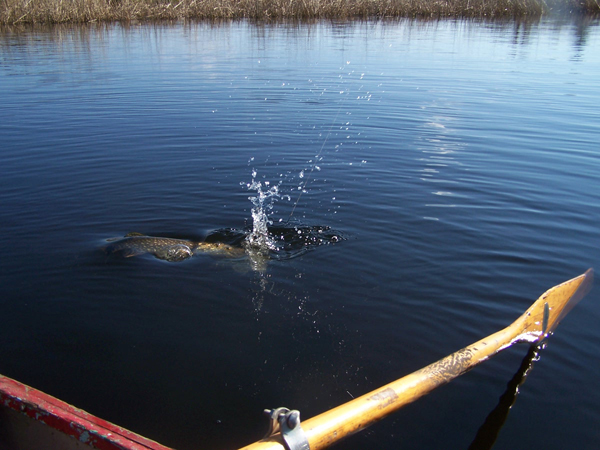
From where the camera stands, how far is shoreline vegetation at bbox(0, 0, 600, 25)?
92.2 ft

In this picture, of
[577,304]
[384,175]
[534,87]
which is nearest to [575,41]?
[534,87]

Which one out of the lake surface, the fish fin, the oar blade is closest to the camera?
the lake surface

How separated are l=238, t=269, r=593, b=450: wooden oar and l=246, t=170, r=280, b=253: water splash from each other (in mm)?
3079

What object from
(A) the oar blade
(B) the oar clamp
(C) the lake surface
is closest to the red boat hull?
(B) the oar clamp

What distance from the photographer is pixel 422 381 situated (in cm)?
314

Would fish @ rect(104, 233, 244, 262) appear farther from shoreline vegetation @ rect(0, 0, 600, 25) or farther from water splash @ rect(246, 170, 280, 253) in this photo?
shoreline vegetation @ rect(0, 0, 600, 25)

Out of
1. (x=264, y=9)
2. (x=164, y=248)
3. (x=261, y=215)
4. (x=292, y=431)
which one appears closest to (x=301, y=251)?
(x=261, y=215)

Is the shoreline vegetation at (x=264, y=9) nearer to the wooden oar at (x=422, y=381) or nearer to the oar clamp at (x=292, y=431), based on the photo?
the wooden oar at (x=422, y=381)

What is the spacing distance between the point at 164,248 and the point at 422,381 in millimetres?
3843

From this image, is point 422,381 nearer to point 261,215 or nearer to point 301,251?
point 301,251

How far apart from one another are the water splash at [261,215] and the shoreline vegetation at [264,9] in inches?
999

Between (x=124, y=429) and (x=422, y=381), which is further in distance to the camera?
A: (x=422, y=381)

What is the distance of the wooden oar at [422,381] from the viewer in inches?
105

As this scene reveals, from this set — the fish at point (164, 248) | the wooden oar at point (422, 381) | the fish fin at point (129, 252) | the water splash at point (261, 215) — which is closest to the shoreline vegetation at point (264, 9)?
the water splash at point (261, 215)
